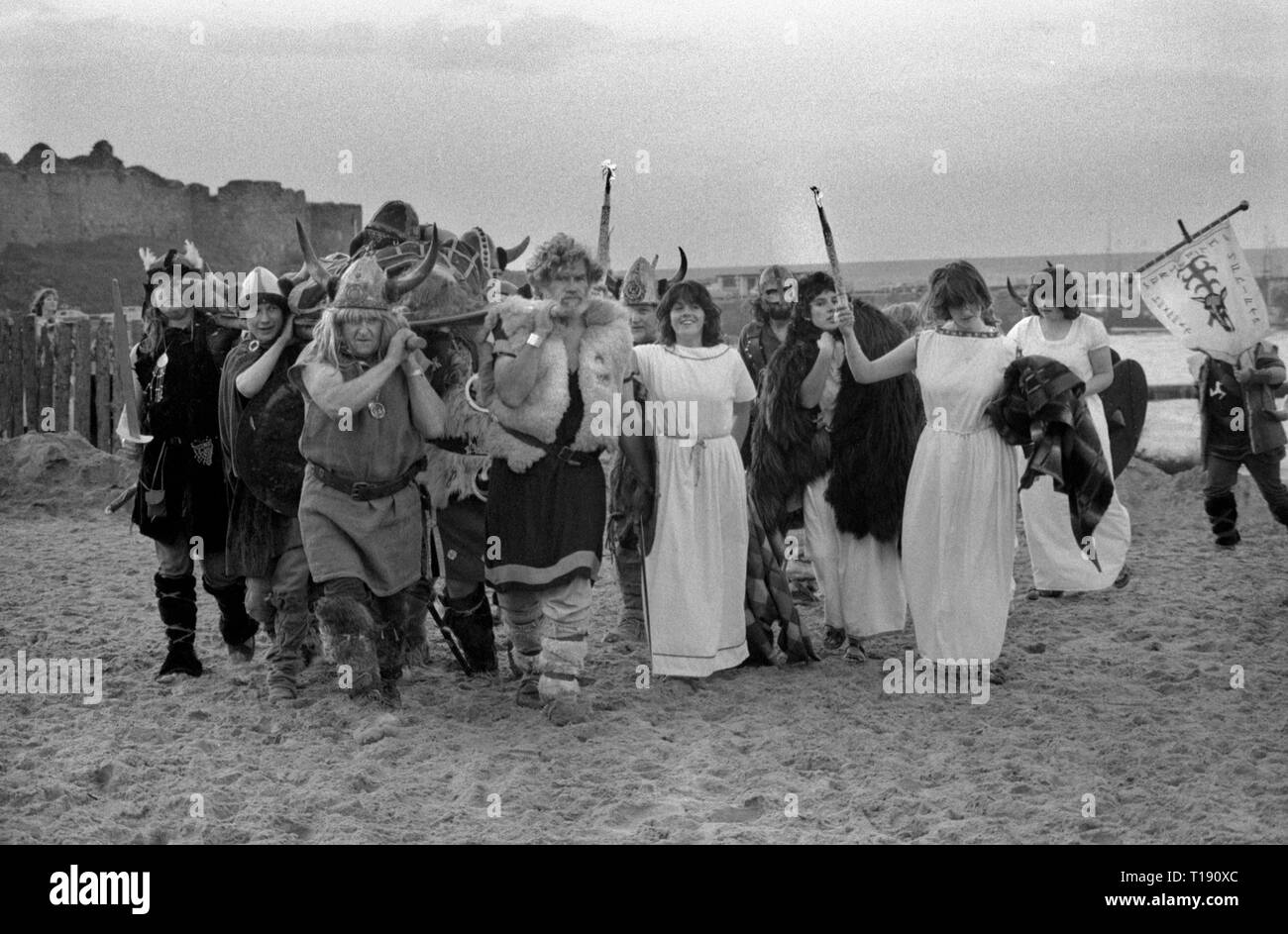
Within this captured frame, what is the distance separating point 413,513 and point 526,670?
0.92m

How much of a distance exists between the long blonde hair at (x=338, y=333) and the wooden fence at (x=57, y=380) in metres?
7.90

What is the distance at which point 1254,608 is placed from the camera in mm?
7090

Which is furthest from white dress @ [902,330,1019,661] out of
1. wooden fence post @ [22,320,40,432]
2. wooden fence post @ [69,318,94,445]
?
wooden fence post @ [22,320,40,432]

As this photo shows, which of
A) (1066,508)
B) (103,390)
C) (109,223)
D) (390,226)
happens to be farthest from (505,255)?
(109,223)

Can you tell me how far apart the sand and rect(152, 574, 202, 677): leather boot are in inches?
4.0

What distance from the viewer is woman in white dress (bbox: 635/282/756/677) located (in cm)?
567

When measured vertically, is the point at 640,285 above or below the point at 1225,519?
above

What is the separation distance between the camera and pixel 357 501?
5230 millimetres

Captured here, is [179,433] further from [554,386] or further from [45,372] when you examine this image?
[45,372]

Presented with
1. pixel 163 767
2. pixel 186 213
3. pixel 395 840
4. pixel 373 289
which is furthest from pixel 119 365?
pixel 186 213

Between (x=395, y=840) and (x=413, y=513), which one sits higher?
(x=413, y=513)

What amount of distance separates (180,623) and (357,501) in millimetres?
1392
